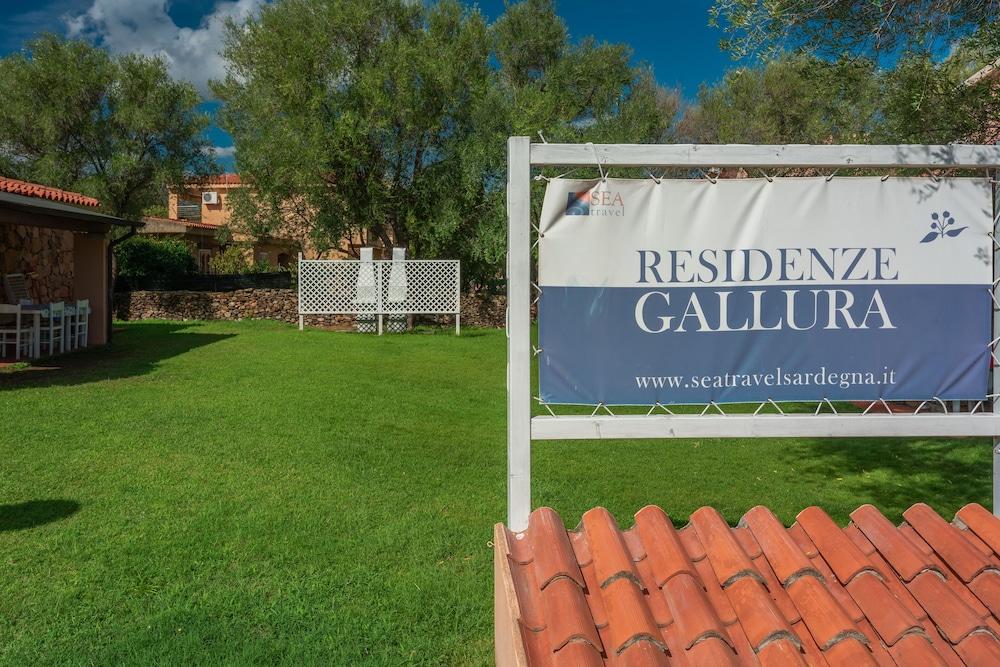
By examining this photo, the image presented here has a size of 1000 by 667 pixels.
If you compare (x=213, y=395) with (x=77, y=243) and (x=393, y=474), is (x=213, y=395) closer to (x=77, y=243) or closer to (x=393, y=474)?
(x=393, y=474)

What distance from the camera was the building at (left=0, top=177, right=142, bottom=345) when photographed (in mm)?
11953

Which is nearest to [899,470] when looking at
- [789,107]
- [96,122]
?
[789,107]

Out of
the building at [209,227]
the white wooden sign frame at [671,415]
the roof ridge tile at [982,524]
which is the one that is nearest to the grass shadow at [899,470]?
the white wooden sign frame at [671,415]

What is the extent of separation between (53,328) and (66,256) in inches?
141

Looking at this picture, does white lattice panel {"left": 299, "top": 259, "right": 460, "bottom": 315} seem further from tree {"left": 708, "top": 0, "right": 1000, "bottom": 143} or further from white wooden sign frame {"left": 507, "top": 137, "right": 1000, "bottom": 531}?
white wooden sign frame {"left": 507, "top": 137, "right": 1000, "bottom": 531}

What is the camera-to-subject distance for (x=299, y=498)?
4.55 meters

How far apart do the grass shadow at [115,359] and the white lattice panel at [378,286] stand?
3018mm

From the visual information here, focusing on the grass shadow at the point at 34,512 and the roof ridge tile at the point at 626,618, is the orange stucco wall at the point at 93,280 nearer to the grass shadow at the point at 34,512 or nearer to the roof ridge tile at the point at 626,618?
the grass shadow at the point at 34,512

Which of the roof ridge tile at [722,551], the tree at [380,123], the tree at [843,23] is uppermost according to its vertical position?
the tree at [380,123]

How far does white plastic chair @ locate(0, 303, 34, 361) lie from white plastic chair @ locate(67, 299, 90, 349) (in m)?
0.63

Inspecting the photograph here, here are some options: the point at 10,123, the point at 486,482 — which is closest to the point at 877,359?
the point at 486,482

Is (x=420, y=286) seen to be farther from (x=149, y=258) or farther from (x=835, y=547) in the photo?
(x=835, y=547)

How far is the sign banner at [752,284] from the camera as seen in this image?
244cm

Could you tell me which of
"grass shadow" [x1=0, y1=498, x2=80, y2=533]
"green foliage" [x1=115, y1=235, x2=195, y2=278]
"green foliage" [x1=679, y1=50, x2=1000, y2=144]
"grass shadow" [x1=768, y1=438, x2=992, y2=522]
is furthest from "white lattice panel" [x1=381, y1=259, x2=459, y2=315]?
"grass shadow" [x1=0, y1=498, x2=80, y2=533]
